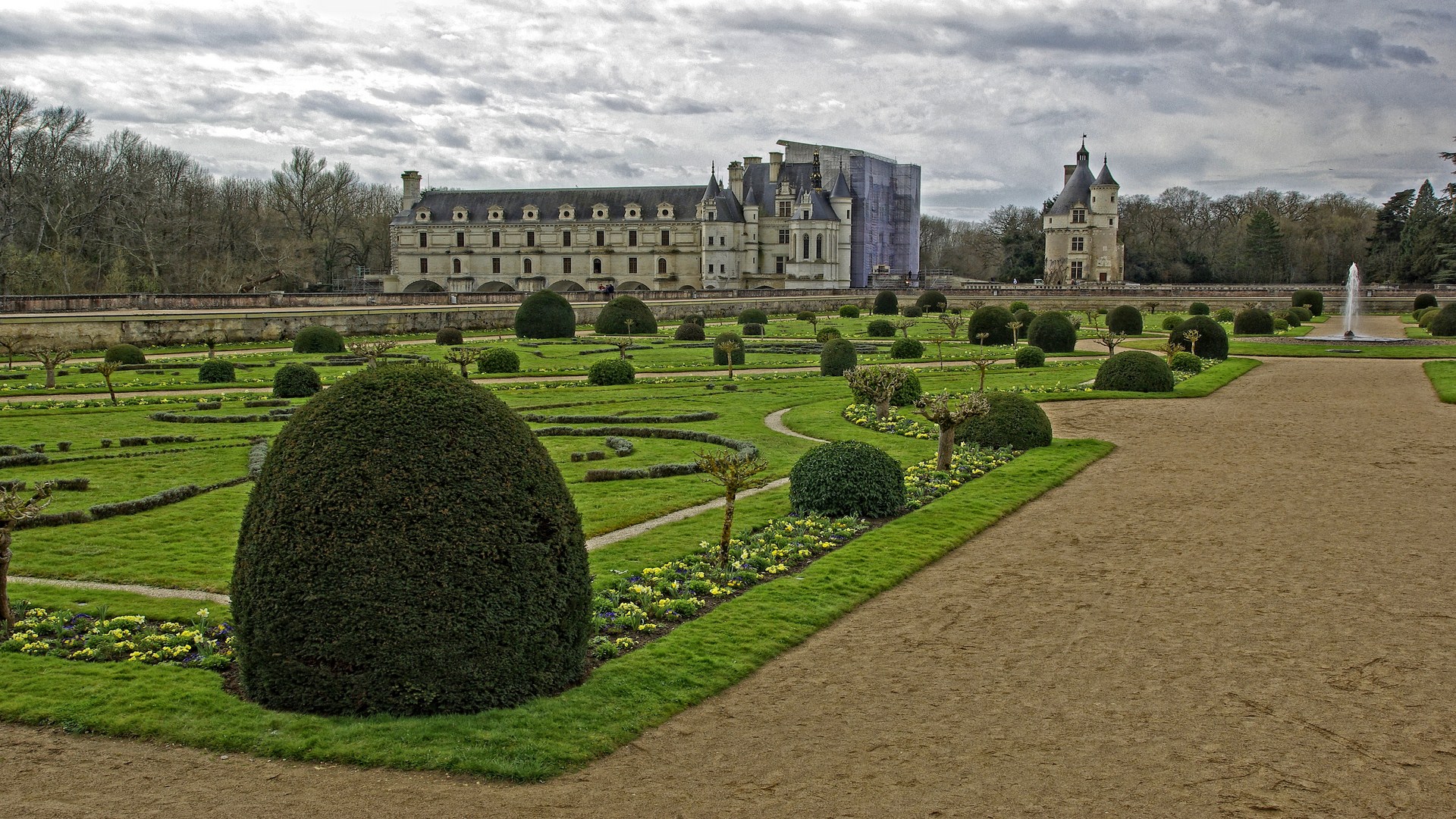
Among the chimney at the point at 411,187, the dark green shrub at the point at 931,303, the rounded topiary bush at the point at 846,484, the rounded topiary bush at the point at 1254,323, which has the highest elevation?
the chimney at the point at 411,187

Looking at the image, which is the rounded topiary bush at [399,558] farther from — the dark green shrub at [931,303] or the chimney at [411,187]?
the chimney at [411,187]

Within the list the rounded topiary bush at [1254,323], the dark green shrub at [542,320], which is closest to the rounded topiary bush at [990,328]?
the rounded topiary bush at [1254,323]

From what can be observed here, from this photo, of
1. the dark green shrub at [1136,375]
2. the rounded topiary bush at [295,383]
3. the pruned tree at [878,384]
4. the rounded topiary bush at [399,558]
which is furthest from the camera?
the dark green shrub at [1136,375]

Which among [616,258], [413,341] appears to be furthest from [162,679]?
[616,258]

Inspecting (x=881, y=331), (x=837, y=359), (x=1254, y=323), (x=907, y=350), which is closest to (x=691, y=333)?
(x=881, y=331)

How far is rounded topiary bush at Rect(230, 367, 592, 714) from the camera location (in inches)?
239

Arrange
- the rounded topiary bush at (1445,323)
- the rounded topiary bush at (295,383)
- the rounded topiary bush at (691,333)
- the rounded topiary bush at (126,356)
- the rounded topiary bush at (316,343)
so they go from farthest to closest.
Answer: the rounded topiary bush at (1445,323)
the rounded topiary bush at (691,333)
the rounded topiary bush at (316,343)
the rounded topiary bush at (126,356)
the rounded topiary bush at (295,383)

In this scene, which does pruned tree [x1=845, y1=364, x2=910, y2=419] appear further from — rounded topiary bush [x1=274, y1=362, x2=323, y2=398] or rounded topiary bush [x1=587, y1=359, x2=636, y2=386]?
rounded topiary bush [x1=274, y1=362, x2=323, y2=398]

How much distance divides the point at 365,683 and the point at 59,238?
2302 inches

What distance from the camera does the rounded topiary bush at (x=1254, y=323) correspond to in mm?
41531

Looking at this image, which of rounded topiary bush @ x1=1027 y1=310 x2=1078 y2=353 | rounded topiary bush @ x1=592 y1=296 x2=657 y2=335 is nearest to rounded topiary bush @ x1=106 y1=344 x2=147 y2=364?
rounded topiary bush @ x1=592 y1=296 x2=657 y2=335

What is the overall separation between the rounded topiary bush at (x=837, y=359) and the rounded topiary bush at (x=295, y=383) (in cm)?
1067

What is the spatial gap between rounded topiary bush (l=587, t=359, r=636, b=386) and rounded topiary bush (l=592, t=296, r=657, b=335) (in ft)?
52.3

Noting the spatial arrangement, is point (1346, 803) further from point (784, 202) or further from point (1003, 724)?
point (784, 202)
